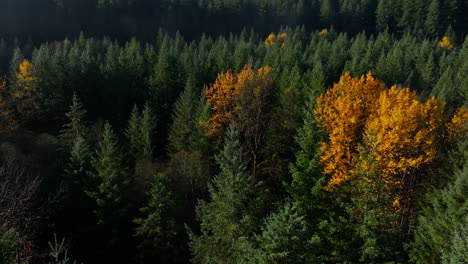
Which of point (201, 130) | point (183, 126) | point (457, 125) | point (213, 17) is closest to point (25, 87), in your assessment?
point (183, 126)

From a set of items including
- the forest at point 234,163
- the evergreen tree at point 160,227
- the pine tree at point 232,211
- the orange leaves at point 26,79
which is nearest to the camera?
the pine tree at point 232,211

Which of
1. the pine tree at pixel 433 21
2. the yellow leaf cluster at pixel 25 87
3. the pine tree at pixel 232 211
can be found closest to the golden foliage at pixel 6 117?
the yellow leaf cluster at pixel 25 87

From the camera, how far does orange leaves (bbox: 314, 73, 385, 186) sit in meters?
27.9

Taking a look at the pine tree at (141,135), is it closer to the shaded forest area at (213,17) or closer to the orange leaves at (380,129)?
the orange leaves at (380,129)

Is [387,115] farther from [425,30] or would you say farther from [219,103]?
[425,30]

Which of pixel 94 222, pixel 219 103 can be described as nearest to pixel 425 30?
pixel 219 103

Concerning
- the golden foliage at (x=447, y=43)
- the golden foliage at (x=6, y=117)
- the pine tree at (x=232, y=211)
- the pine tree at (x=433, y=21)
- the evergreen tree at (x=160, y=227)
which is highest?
the pine tree at (x=433, y=21)

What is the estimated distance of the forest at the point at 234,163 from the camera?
20156mm

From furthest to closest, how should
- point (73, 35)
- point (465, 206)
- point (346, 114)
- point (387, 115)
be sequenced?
point (73, 35) → point (346, 114) → point (387, 115) → point (465, 206)

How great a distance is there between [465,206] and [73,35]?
10865 cm

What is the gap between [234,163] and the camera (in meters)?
20.5

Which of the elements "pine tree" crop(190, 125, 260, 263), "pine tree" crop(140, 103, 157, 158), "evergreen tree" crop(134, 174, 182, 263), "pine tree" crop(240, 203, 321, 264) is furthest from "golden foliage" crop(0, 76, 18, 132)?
"pine tree" crop(240, 203, 321, 264)

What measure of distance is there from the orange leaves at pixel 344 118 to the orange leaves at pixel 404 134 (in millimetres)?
2061

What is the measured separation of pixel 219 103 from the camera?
127 feet
